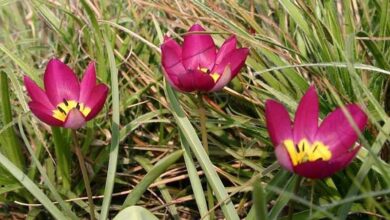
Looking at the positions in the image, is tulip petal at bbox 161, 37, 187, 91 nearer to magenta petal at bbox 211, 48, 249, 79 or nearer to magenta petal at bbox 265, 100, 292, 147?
magenta petal at bbox 211, 48, 249, 79

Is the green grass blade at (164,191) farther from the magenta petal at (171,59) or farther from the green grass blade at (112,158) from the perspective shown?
the magenta petal at (171,59)

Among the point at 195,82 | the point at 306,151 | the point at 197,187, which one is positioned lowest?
the point at 197,187

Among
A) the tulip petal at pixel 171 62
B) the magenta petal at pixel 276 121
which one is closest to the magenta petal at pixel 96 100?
the tulip petal at pixel 171 62

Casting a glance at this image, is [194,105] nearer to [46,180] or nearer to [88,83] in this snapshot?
[88,83]

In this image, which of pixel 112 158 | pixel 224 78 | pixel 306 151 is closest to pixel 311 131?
pixel 306 151

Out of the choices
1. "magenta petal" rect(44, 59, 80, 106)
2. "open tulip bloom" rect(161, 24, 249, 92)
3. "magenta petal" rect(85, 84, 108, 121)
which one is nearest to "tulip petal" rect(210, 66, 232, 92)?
"open tulip bloom" rect(161, 24, 249, 92)

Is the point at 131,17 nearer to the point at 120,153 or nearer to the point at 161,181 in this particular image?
the point at 120,153

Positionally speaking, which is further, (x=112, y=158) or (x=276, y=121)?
(x=112, y=158)
